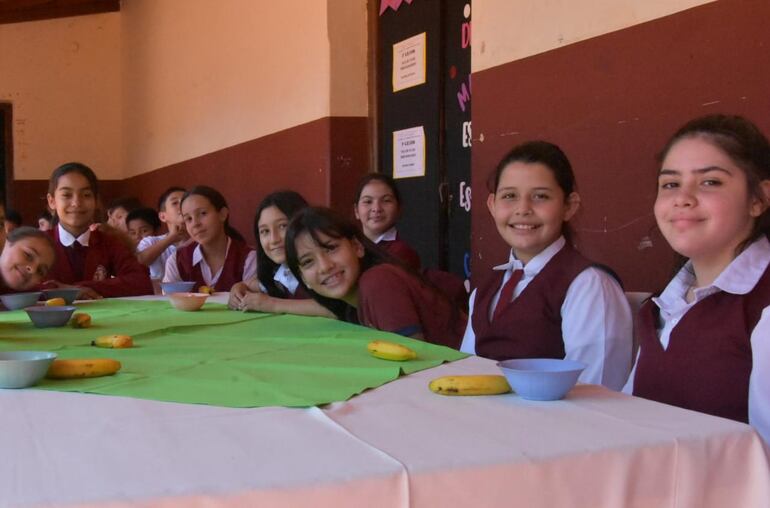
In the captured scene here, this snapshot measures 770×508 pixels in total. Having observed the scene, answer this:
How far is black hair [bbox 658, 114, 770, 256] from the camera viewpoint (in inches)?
58.2

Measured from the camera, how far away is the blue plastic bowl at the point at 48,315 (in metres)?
2.11

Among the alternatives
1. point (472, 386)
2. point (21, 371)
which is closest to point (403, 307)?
point (472, 386)

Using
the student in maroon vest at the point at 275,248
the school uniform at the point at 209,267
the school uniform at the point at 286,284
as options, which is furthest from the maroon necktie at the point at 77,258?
the school uniform at the point at 286,284

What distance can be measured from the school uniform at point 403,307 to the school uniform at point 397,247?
99 cm

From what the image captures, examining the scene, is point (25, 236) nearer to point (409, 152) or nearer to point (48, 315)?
point (48, 315)

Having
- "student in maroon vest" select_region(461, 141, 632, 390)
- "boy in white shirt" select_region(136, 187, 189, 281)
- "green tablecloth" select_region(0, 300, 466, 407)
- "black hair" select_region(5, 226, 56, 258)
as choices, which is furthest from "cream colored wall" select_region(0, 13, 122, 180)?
"student in maroon vest" select_region(461, 141, 632, 390)

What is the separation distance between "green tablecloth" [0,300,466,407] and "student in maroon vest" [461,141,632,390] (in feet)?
0.96

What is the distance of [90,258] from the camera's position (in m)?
3.54

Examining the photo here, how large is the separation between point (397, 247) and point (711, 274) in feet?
6.27

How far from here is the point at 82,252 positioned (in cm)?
354

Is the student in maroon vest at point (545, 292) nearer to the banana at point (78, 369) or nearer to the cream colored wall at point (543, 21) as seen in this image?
the cream colored wall at point (543, 21)

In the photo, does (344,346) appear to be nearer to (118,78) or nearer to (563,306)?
(563,306)

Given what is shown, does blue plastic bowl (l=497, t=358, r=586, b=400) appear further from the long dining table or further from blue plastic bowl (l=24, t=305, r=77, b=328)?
blue plastic bowl (l=24, t=305, r=77, b=328)

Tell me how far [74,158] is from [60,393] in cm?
885
